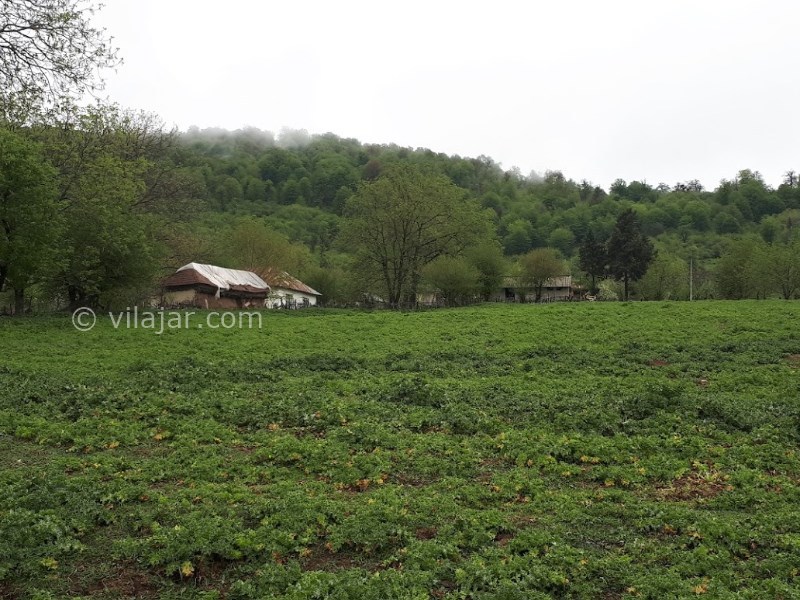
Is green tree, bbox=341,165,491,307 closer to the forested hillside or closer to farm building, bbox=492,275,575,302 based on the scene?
the forested hillside

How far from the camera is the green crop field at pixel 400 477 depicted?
7.07m

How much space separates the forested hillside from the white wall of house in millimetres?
2470

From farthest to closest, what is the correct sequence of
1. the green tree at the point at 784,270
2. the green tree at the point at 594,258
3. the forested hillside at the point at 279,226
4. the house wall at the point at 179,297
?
1. the green tree at the point at 594,258
2. the green tree at the point at 784,270
3. the house wall at the point at 179,297
4. the forested hillside at the point at 279,226

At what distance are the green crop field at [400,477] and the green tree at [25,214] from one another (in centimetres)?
913

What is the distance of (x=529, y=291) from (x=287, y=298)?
2853 centimetres

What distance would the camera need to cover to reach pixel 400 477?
34.8 feet

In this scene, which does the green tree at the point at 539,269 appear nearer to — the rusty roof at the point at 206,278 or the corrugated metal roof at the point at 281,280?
the corrugated metal roof at the point at 281,280

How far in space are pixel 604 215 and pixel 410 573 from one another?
415 feet

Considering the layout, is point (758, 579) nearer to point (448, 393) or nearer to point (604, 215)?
point (448, 393)

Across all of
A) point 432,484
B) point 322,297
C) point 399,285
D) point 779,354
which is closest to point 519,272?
point 399,285

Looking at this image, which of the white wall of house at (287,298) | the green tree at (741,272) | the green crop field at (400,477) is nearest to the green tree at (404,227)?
the white wall of house at (287,298)

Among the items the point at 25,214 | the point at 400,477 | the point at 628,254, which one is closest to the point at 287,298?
the point at 628,254

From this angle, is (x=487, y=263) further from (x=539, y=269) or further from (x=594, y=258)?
(x=594, y=258)

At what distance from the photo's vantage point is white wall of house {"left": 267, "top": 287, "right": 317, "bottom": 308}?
198 ft
